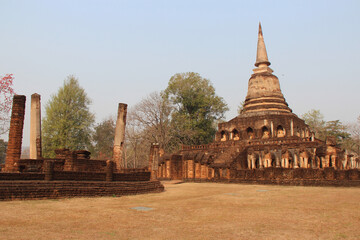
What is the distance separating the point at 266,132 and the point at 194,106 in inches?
416

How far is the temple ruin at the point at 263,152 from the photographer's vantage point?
19.3m

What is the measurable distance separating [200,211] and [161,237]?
2966mm

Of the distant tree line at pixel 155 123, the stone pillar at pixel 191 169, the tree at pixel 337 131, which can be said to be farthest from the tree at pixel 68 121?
the tree at pixel 337 131

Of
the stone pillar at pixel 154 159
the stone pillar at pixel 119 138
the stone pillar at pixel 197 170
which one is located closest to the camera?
the stone pillar at pixel 119 138

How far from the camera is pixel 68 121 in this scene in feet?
92.7

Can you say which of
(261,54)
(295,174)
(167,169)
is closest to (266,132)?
(261,54)

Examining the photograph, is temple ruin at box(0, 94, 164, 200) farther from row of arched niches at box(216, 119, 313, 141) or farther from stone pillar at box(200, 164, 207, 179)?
row of arched niches at box(216, 119, 313, 141)

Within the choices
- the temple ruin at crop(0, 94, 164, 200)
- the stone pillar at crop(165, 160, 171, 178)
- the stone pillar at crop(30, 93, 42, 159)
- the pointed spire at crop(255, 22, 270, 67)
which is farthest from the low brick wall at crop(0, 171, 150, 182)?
the pointed spire at crop(255, 22, 270, 67)

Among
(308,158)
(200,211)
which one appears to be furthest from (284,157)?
(200,211)

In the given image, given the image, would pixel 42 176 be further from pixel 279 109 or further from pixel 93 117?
pixel 279 109

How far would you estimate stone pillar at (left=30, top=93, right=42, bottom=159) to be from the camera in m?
15.1

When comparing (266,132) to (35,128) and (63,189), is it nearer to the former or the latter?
(35,128)

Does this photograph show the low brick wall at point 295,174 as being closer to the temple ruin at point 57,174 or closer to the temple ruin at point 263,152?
the temple ruin at point 263,152

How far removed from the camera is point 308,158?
21031mm
